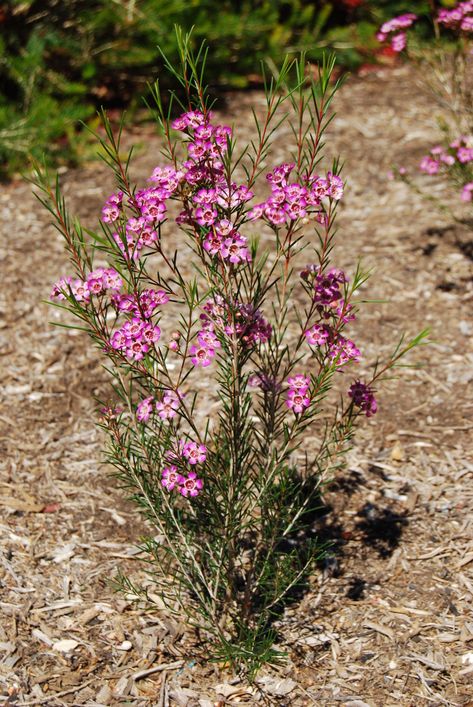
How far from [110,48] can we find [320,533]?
5.25 metres

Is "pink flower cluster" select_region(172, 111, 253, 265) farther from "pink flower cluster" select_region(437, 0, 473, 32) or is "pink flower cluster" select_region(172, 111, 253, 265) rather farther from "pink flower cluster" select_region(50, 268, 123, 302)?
"pink flower cluster" select_region(437, 0, 473, 32)

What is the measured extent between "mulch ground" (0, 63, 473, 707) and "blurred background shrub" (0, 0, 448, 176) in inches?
66.3

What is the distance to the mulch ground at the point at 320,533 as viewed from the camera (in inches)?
105

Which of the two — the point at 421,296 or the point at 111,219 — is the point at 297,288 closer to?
the point at 421,296

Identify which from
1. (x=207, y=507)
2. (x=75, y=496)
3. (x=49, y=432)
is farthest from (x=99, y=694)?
(x=49, y=432)

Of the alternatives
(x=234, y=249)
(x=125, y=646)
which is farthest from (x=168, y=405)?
(x=125, y=646)

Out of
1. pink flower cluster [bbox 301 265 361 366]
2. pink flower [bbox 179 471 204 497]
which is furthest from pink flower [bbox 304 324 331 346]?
pink flower [bbox 179 471 204 497]

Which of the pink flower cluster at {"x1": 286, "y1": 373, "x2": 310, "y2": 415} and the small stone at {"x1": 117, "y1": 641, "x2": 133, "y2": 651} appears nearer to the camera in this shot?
the pink flower cluster at {"x1": 286, "y1": 373, "x2": 310, "y2": 415}

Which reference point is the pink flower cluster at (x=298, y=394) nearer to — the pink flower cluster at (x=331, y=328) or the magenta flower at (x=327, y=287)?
the pink flower cluster at (x=331, y=328)

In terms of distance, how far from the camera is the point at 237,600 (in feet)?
9.12

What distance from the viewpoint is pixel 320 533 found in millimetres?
3199

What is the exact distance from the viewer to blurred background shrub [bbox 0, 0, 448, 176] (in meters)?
6.29

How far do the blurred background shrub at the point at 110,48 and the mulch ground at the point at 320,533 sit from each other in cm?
168

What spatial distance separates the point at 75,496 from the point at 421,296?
7.78 ft
